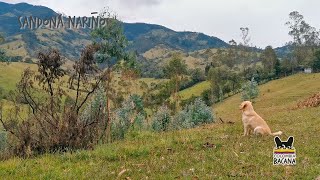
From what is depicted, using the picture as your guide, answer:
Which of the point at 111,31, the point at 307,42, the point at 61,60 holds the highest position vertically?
the point at 307,42

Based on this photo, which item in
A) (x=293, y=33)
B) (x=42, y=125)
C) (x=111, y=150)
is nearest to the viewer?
(x=111, y=150)

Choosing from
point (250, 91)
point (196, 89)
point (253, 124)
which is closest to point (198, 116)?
point (253, 124)

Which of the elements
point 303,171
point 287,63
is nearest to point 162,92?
point 287,63

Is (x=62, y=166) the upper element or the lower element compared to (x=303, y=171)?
lower

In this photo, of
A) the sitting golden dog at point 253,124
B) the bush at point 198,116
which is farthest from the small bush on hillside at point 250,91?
the sitting golden dog at point 253,124

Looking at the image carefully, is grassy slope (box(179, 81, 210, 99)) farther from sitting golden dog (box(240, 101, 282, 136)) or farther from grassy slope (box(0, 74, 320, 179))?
grassy slope (box(0, 74, 320, 179))

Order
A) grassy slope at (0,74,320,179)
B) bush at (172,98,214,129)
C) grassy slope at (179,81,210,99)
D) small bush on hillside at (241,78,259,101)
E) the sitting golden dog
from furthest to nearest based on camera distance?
grassy slope at (179,81,210,99) → small bush on hillside at (241,78,259,101) → bush at (172,98,214,129) → the sitting golden dog → grassy slope at (0,74,320,179)

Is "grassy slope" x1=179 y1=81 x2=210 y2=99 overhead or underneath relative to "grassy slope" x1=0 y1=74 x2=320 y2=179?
underneath

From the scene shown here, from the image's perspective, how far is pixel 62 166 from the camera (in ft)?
36.6

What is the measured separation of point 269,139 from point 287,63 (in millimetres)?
117857

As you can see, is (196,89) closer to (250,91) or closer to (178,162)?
(250,91)

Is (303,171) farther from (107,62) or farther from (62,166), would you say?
(107,62)

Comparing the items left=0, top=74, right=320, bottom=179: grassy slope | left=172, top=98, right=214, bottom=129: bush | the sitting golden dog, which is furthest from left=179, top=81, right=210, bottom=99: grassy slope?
left=0, top=74, right=320, bottom=179: grassy slope

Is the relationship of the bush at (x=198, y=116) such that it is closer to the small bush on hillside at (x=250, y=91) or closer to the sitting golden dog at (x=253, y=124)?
the sitting golden dog at (x=253, y=124)
